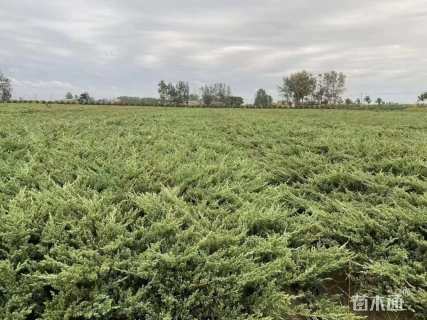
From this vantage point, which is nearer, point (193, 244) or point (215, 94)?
point (193, 244)

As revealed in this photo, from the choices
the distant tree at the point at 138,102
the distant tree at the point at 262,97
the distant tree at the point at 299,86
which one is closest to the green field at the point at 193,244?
the distant tree at the point at 138,102

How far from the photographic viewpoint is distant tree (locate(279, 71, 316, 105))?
72.8 meters

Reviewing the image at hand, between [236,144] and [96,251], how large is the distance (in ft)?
20.1

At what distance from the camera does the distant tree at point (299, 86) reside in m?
72.8

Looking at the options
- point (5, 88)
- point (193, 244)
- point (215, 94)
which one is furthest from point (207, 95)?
point (193, 244)

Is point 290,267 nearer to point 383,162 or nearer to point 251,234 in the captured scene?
point 251,234

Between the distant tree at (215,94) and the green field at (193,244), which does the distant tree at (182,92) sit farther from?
the green field at (193,244)

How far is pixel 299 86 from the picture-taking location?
239ft

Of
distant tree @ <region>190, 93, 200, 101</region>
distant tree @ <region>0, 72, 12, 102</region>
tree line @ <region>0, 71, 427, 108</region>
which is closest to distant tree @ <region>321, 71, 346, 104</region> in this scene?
tree line @ <region>0, 71, 427, 108</region>

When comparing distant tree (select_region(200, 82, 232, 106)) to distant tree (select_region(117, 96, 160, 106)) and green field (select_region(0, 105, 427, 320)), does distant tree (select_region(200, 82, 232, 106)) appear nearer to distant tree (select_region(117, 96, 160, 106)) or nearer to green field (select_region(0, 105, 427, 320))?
distant tree (select_region(117, 96, 160, 106))

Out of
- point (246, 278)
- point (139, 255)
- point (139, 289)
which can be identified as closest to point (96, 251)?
point (139, 255)

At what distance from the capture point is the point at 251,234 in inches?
118

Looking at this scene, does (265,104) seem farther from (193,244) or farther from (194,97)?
(193,244)

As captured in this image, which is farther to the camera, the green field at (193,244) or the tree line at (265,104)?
the tree line at (265,104)
